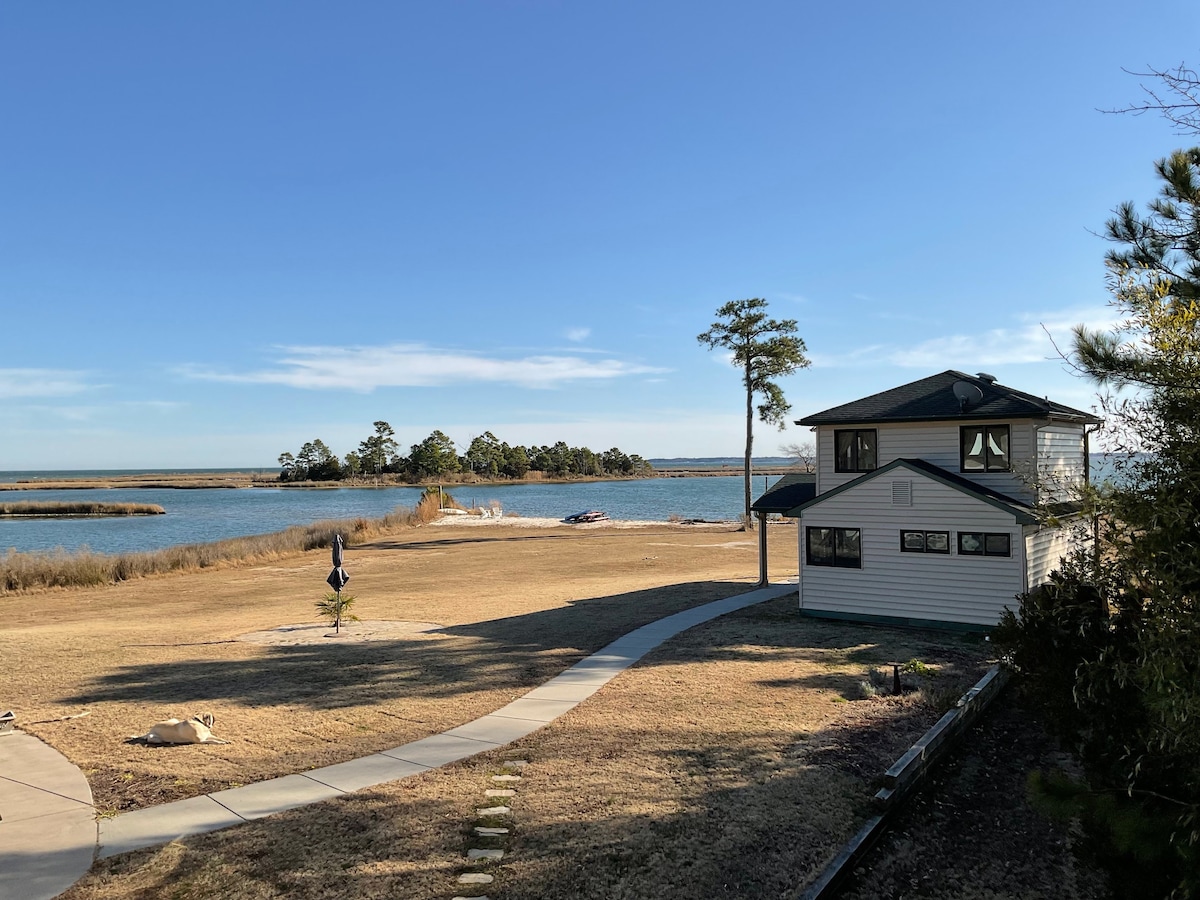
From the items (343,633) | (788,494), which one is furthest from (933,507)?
(343,633)

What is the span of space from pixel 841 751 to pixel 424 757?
508 centimetres

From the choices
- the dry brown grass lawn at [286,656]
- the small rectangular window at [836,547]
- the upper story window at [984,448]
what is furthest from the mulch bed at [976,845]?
the upper story window at [984,448]

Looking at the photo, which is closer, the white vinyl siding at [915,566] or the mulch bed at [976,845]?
the mulch bed at [976,845]

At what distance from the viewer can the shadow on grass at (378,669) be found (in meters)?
12.4

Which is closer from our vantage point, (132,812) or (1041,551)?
(132,812)

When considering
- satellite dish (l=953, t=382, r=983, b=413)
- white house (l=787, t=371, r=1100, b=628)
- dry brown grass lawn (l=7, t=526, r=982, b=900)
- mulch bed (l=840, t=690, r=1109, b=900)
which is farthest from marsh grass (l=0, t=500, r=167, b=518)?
mulch bed (l=840, t=690, r=1109, b=900)

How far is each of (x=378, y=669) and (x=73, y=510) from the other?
89521 mm

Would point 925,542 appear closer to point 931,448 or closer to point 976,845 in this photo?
point 931,448

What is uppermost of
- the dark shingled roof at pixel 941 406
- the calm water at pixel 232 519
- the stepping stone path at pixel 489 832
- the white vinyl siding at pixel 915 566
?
the dark shingled roof at pixel 941 406

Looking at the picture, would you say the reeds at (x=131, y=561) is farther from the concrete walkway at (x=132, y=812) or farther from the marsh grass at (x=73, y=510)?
the marsh grass at (x=73, y=510)

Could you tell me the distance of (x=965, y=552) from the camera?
1789 centimetres

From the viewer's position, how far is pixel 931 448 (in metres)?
19.4

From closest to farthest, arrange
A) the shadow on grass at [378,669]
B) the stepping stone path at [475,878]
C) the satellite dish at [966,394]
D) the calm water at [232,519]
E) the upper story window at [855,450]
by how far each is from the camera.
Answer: the stepping stone path at [475,878]
the shadow on grass at [378,669]
the satellite dish at [966,394]
the upper story window at [855,450]
the calm water at [232,519]

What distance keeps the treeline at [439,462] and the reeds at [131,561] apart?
330 feet
